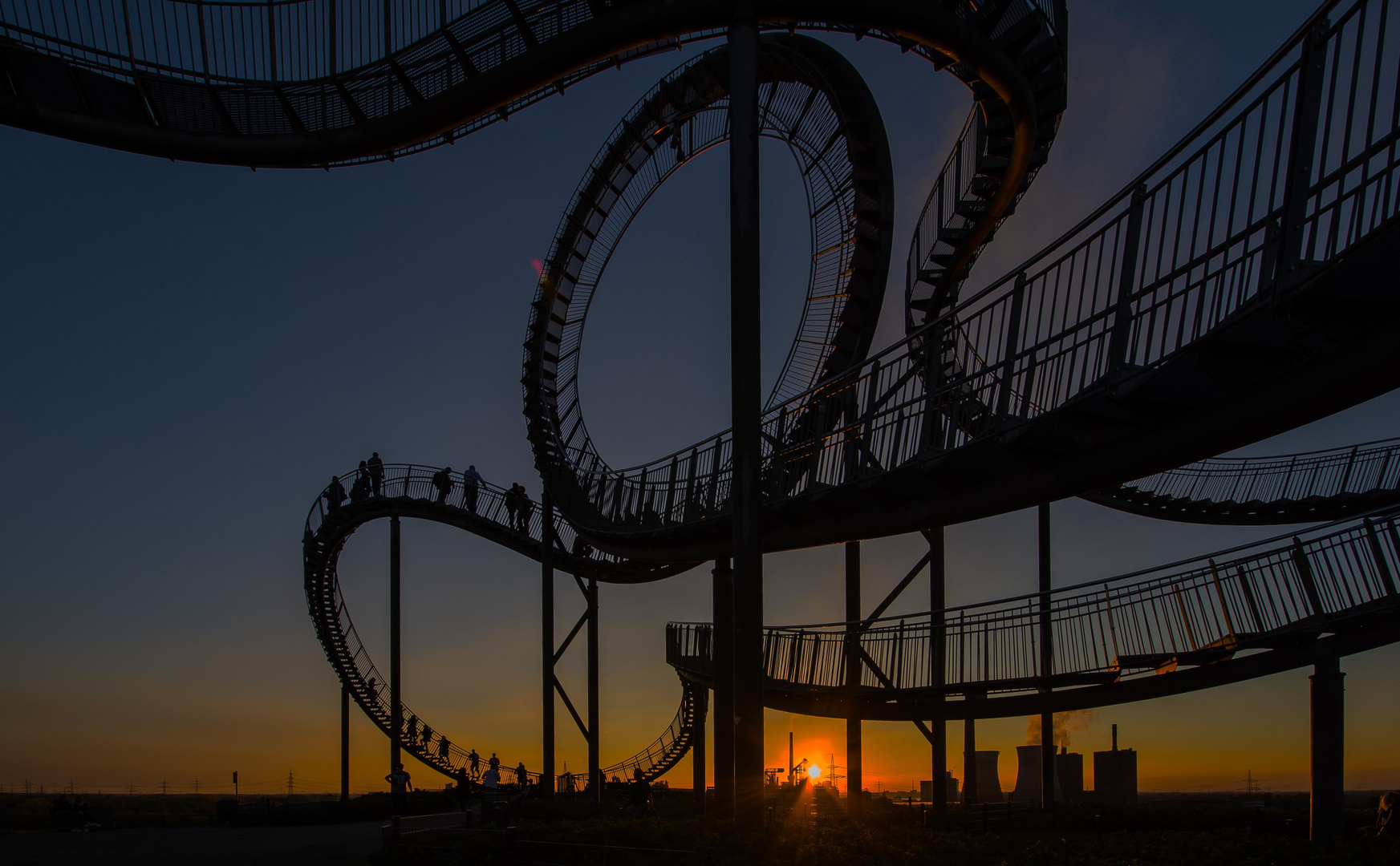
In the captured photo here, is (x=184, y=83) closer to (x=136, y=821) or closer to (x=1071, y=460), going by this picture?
(x=1071, y=460)

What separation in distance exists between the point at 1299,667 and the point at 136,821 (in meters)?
22.8

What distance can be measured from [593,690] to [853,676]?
10.5 metres

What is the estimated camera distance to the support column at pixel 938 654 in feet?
53.0

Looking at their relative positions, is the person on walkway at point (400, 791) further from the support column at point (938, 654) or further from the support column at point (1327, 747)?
the support column at point (1327, 747)

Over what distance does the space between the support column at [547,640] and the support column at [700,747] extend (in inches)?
135

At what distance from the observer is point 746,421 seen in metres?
11.4

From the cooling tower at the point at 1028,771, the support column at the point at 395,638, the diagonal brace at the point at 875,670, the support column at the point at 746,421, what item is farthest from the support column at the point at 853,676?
the cooling tower at the point at 1028,771

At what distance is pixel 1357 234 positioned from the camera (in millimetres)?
6234

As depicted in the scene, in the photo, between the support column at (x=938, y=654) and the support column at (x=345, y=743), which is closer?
the support column at (x=938, y=654)

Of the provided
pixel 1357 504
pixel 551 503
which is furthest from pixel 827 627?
pixel 1357 504

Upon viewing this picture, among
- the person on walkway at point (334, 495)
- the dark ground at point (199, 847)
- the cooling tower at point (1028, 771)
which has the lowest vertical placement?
the cooling tower at point (1028, 771)

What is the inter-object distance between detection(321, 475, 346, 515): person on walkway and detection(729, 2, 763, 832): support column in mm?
23719

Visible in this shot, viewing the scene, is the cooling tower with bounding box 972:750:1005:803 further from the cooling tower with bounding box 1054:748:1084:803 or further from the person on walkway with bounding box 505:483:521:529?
the person on walkway with bounding box 505:483:521:529

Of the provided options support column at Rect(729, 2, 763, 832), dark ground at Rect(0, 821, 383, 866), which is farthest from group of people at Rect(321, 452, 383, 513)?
support column at Rect(729, 2, 763, 832)
